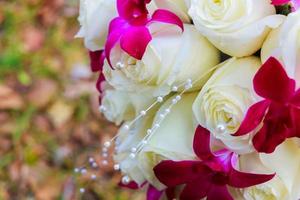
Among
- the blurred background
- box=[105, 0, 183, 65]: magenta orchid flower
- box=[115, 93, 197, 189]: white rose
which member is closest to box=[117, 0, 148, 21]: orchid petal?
box=[105, 0, 183, 65]: magenta orchid flower

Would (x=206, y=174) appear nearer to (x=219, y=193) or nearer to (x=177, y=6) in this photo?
(x=219, y=193)

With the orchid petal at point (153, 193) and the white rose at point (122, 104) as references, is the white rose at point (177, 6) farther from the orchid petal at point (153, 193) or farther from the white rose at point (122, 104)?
the orchid petal at point (153, 193)

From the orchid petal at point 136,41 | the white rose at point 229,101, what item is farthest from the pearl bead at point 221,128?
the orchid petal at point 136,41

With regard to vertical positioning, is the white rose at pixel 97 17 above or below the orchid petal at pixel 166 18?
below

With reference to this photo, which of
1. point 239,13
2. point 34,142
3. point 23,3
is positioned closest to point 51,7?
point 23,3

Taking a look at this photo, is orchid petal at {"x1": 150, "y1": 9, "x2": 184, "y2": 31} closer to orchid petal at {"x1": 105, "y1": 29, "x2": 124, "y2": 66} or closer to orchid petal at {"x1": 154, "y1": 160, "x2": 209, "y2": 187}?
orchid petal at {"x1": 105, "y1": 29, "x2": 124, "y2": 66}

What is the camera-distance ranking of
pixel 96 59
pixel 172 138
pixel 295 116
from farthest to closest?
pixel 96 59, pixel 172 138, pixel 295 116

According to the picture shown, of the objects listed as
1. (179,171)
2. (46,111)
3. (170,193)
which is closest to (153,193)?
(170,193)
